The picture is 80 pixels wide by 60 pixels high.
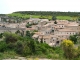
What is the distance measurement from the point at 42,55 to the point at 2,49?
3.21 metres

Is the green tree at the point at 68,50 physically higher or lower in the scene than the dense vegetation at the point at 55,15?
higher

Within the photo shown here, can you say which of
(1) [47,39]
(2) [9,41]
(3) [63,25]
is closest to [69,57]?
(2) [9,41]

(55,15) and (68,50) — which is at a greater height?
(68,50)

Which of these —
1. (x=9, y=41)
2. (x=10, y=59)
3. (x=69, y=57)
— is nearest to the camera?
(x=69, y=57)

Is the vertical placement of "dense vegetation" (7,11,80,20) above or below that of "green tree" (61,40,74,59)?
below

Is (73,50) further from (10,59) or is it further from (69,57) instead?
(10,59)

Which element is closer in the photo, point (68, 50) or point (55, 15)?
point (68, 50)

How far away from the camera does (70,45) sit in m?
16.4

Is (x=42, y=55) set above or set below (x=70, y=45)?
below

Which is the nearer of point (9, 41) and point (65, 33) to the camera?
point (9, 41)

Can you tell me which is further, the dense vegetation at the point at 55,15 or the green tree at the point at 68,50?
the dense vegetation at the point at 55,15

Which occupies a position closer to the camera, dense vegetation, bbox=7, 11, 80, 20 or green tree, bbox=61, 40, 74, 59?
green tree, bbox=61, 40, 74, 59

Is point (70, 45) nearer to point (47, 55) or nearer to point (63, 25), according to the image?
point (47, 55)

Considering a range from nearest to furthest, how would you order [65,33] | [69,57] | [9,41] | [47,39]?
[69,57], [9,41], [47,39], [65,33]
